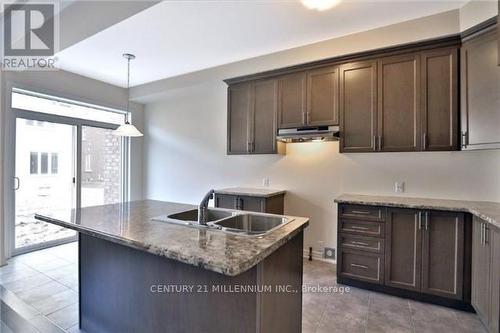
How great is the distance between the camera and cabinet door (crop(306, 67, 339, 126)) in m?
3.10

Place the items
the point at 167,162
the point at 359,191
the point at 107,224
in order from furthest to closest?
the point at 167,162
the point at 359,191
the point at 107,224

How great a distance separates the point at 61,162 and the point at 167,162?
1.70m

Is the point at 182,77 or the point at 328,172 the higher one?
the point at 182,77

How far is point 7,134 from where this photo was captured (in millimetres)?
3467

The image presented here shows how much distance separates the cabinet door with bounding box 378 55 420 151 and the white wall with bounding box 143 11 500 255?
258mm

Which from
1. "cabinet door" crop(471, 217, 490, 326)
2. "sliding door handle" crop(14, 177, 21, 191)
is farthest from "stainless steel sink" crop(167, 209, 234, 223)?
"sliding door handle" crop(14, 177, 21, 191)

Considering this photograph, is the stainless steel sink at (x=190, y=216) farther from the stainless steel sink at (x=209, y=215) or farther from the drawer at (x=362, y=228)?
the drawer at (x=362, y=228)

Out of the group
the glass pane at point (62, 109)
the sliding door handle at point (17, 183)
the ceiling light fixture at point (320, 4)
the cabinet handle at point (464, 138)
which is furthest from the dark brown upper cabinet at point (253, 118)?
the sliding door handle at point (17, 183)

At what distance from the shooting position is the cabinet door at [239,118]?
376 centimetres

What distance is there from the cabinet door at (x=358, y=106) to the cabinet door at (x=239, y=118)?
133cm

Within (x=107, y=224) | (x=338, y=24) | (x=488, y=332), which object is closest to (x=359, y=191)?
(x=488, y=332)

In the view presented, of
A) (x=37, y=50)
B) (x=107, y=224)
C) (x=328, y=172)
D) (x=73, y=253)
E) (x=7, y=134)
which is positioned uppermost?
(x=37, y=50)

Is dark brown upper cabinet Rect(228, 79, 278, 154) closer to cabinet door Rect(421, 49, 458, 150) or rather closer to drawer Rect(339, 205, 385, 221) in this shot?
drawer Rect(339, 205, 385, 221)

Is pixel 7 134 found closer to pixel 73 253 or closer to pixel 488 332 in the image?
pixel 73 253
